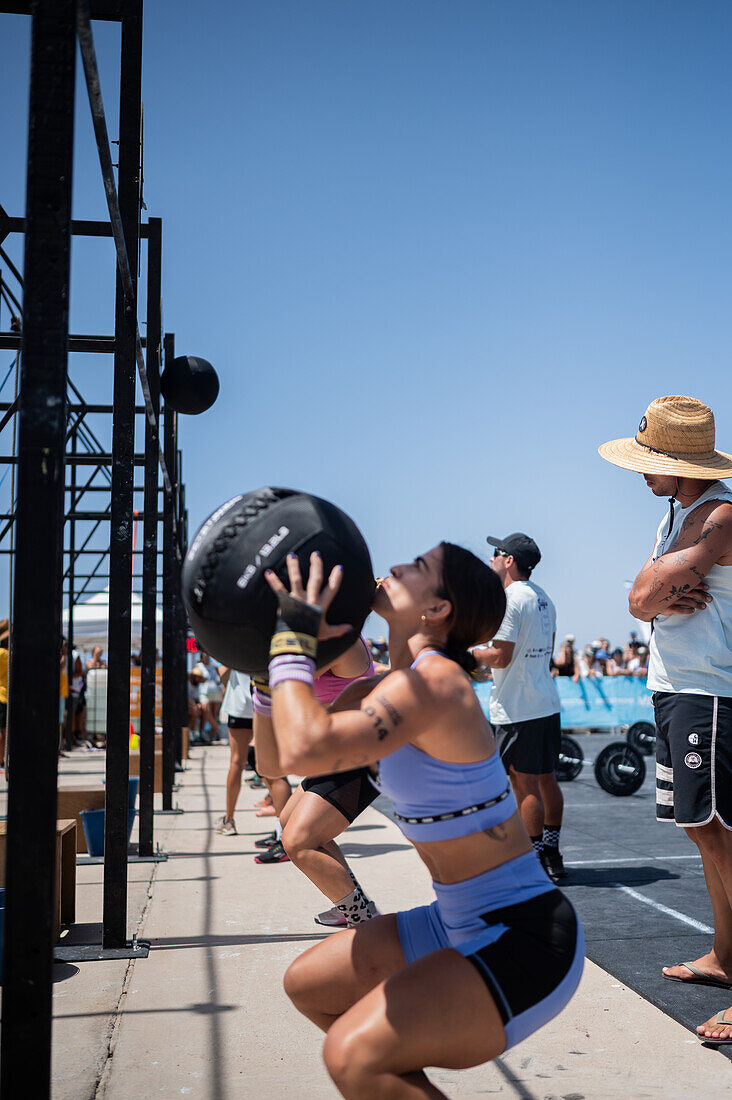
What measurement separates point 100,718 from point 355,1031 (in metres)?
16.9

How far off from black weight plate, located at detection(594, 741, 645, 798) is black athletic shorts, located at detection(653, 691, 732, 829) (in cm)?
647

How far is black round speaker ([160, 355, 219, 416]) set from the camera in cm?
577

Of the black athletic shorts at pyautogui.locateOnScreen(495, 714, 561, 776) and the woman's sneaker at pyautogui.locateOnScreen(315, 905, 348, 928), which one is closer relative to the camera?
the woman's sneaker at pyautogui.locateOnScreen(315, 905, 348, 928)

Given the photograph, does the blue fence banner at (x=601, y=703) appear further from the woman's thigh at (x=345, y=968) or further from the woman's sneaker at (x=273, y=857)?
the woman's thigh at (x=345, y=968)

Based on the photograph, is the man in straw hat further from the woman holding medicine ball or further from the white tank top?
the woman holding medicine ball

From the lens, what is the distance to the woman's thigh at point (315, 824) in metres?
4.03

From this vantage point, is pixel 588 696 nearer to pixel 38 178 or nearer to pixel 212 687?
pixel 212 687

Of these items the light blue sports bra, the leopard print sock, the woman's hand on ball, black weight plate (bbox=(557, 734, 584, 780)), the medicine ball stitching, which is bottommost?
black weight plate (bbox=(557, 734, 584, 780))

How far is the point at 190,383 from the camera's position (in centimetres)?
577

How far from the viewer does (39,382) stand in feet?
7.08

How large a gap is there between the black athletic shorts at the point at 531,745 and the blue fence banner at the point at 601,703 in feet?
38.7

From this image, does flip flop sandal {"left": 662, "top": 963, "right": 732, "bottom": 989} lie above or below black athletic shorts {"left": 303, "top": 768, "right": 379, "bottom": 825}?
below

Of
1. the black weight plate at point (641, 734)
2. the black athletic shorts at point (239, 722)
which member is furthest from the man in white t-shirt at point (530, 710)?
the black weight plate at point (641, 734)

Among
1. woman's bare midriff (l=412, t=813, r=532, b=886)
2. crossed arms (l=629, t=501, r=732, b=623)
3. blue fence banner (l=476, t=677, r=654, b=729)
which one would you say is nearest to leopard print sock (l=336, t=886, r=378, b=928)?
crossed arms (l=629, t=501, r=732, b=623)
